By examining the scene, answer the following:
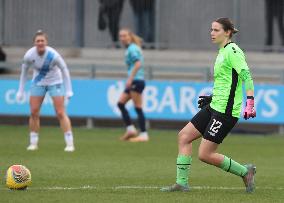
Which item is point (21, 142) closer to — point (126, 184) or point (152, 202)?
point (126, 184)

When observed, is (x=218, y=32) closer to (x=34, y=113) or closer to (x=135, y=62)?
(x=34, y=113)

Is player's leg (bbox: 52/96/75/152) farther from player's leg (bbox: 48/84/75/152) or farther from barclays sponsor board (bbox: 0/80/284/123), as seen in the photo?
barclays sponsor board (bbox: 0/80/284/123)

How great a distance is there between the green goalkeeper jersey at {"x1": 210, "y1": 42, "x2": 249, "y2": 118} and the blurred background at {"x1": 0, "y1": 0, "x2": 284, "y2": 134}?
36.2 ft

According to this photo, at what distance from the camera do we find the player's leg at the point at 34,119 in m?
17.0

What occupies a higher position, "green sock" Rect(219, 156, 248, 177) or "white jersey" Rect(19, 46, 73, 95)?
"white jersey" Rect(19, 46, 73, 95)

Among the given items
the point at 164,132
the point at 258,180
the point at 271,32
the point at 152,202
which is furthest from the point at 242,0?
the point at 152,202

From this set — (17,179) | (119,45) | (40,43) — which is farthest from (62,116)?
(119,45)

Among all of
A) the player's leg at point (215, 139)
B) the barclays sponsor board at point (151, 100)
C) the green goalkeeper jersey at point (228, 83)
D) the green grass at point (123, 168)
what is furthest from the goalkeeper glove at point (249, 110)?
the barclays sponsor board at point (151, 100)

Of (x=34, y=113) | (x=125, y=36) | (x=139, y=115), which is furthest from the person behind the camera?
(x=139, y=115)

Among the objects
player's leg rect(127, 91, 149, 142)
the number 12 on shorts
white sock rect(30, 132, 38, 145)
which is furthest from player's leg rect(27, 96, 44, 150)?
the number 12 on shorts

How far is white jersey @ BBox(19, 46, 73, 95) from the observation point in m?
16.8

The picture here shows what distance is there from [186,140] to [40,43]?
5.60 metres

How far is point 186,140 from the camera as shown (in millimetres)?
11688

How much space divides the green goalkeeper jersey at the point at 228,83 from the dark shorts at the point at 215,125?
2.4 inches
